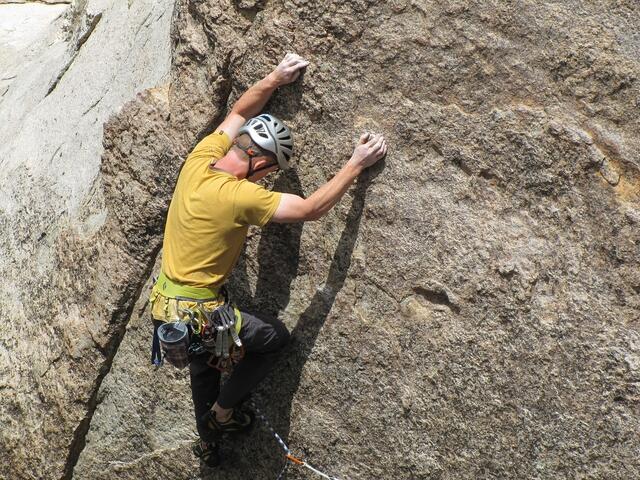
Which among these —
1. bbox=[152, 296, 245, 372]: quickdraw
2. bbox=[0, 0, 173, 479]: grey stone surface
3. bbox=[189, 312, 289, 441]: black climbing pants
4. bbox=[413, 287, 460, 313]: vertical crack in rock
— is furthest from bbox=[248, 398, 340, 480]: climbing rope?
bbox=[413, 287, 460, 313]: vertical crack in rock

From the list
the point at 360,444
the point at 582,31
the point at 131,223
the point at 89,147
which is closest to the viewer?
the point at 582,31

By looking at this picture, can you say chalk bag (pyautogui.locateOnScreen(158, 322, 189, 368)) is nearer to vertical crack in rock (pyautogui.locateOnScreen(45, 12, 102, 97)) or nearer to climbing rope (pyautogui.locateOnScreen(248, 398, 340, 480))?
climbing rope (pyautogui.locateOnScreen(248, 398, 340, 480))

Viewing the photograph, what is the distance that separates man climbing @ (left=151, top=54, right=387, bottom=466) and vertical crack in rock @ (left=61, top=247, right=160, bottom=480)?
3.04 ft

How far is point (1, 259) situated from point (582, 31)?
5723 millimetres

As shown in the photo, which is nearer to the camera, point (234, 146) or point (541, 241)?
A: point (541, 241)

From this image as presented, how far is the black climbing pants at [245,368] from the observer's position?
20.3 ft

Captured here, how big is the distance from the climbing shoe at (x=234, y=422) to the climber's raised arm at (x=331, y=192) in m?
1.80

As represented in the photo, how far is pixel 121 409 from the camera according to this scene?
737 cm

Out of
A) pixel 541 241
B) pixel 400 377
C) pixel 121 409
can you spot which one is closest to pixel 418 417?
pixel 400 377

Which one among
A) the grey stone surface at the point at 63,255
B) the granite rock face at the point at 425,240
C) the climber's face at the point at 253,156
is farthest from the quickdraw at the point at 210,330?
the grey stone surface at the point at 63,255

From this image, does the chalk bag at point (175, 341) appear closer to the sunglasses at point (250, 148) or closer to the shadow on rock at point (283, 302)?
the shadow on rock at point (283, 302)

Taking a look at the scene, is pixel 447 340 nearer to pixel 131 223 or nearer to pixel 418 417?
pixel 418 417

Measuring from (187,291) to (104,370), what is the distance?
1818 millimetres

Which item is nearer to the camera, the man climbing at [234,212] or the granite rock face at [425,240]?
the granite rock face at [425,240]
